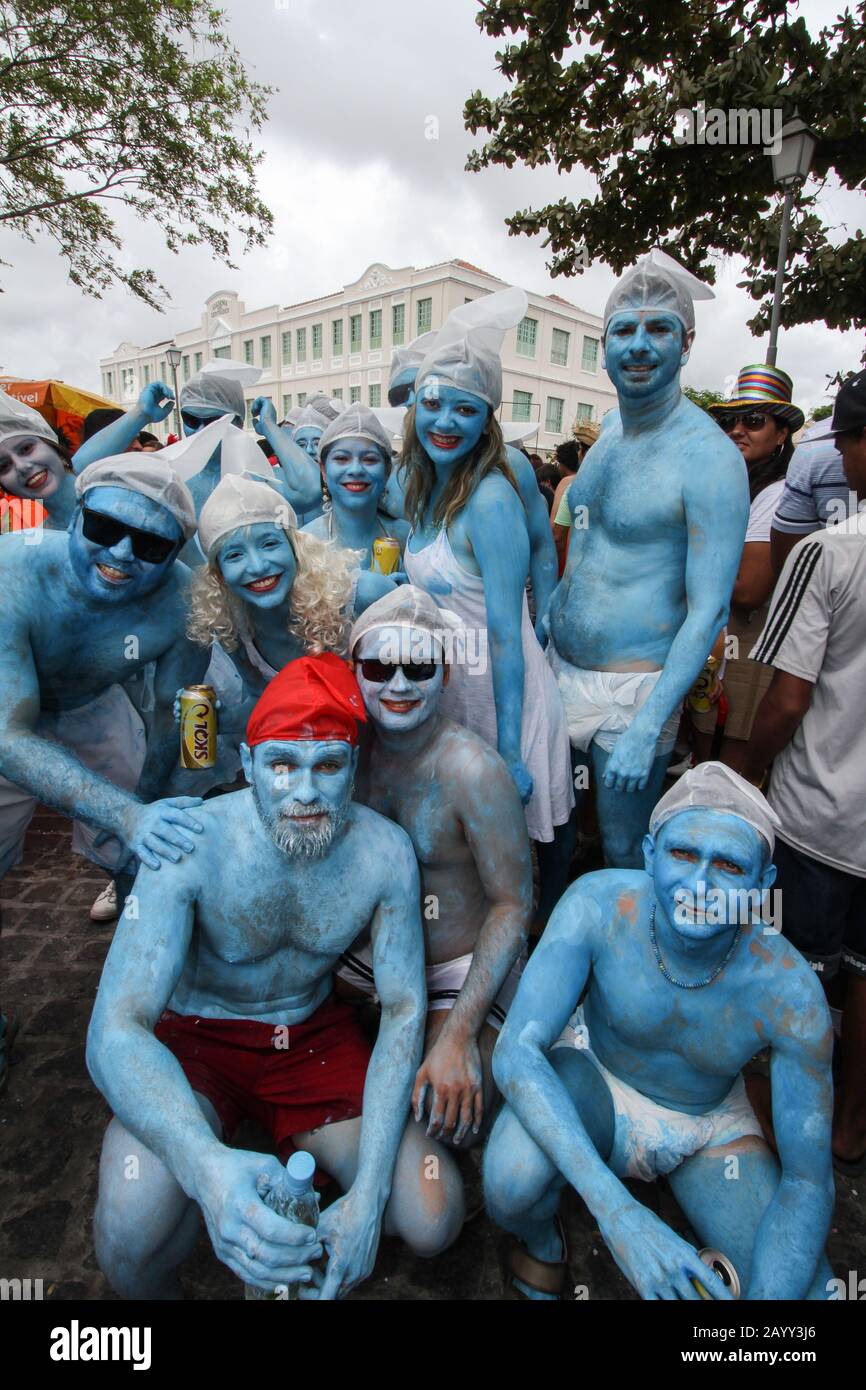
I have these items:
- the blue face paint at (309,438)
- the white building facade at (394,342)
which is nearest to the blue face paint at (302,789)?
the blue face paint at (309,438)

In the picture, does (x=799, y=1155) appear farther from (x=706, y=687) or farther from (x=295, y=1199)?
(x=706, y=687)

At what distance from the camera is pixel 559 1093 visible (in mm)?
1794

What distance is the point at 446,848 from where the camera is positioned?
2.31 meters

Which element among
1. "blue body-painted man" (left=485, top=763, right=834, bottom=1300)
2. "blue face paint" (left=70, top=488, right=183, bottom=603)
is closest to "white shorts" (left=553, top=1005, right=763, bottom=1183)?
"blue body-painted man" (left=485, top=763, right=834, bottom=1300)

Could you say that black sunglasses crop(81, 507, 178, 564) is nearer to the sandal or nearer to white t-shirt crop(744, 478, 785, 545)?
the sandal

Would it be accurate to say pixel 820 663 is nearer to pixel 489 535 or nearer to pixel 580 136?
pixel 489 535

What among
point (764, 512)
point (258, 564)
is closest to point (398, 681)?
point (258, 564)

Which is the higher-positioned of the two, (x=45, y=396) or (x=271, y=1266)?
(x=45, y=396)

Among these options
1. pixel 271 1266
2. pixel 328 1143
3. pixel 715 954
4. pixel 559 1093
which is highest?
pixel 715 954

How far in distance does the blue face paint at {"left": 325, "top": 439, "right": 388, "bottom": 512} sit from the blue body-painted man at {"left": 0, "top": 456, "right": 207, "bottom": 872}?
0.87 m

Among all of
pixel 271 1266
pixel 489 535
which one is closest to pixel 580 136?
pixel 489 535

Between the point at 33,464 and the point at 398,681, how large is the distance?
209cm

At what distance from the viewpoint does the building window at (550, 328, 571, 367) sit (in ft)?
110

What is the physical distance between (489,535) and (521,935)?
1309 millimetres
